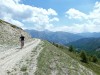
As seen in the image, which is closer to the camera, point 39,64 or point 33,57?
point 39,64

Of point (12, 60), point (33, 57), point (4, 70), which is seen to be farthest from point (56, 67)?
point (4, 70)

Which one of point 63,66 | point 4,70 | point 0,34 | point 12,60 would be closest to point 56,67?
point 63,66

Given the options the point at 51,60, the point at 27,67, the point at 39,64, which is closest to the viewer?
the point at 27,67

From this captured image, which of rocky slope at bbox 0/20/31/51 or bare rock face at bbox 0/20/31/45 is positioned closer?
rocky slope at bbox 0/20/31/51

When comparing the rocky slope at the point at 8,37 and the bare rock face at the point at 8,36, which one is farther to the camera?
the bare rock face at the point at 8,36

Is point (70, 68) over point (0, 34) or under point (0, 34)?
under

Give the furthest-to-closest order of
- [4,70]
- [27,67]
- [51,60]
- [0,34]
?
[0,34] < [51,60] < [27,67] < [4,70]

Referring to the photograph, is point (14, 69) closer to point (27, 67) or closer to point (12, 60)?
point (27, 67)

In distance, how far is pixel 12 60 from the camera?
1293 inches

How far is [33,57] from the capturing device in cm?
3634

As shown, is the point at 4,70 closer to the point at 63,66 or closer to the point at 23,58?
the point at 23,58

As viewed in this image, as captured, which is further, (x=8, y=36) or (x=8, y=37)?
(x=8, y=36)

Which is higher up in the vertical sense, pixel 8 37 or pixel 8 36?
pixel 8 36

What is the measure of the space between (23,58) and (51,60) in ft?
16.2
